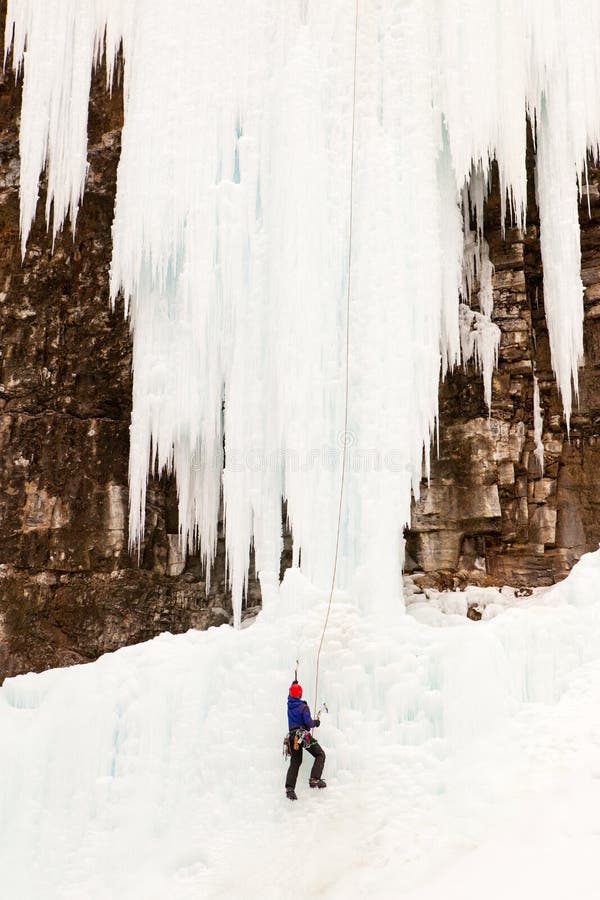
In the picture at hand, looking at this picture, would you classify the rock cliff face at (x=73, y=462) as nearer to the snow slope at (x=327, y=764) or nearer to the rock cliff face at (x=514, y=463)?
the snow slope at (x=327, y=764)

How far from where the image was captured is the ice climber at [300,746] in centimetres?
→ 679

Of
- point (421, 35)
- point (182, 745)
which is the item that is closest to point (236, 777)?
point (182, 745)

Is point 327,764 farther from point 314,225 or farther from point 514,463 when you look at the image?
point 514,463

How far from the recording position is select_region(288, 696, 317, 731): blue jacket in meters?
6.83

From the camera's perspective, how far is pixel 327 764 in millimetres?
7039

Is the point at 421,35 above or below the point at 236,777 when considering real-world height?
above

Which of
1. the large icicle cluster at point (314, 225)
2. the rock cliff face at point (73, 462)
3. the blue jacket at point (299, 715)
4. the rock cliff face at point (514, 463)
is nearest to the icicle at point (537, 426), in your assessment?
the rock cliff face at point (514, 463)

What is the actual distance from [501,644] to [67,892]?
13.6ft

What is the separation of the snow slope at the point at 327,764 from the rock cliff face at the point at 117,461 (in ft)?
8.54

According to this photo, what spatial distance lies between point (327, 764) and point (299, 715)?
0.56m

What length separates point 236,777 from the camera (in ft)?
23.8

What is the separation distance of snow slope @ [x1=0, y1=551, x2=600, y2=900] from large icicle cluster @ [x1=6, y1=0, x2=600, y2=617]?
1002 mm

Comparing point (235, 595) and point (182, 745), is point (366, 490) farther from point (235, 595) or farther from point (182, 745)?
point (182, 745)

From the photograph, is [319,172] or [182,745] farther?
[319,172]
